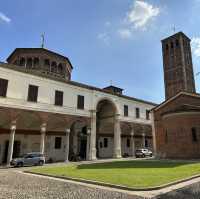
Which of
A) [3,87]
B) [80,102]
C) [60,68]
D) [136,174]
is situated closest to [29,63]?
[60,68]

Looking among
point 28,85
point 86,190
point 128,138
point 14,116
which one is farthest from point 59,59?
point 86,190

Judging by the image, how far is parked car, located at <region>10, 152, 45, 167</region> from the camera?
2138 centimetres

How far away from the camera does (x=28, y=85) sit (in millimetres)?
24750

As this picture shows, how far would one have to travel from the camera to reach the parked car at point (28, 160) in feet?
70.1

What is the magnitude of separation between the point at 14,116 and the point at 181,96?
21646 millimetres

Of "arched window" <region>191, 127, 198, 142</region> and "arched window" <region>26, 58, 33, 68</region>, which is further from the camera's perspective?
"arched window" <region>26, 58, 33, 68</region>

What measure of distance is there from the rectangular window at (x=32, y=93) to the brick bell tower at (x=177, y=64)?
4706 cm

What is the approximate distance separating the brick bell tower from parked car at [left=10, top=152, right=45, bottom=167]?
48.5 metres

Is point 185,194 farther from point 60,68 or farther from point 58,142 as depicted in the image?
point 60,68

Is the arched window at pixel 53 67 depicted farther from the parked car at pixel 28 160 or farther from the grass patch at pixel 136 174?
the grass patch at pixel 136 174

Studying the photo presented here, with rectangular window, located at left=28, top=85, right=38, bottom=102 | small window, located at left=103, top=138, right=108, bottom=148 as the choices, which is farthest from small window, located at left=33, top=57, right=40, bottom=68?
small window, located at left=103, top=138, right=108, bottom=148

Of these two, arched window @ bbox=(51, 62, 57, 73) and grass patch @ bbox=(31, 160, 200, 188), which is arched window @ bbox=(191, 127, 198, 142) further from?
arched window @ bbox=(51, 62, 57, 73)

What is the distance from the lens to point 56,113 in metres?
26.8

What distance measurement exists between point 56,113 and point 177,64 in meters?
49.1
